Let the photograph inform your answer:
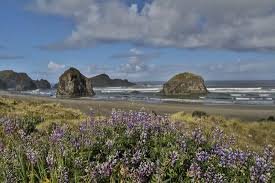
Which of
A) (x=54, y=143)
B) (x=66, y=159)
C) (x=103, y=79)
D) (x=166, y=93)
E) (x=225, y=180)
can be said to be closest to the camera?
(x=225, y=180)

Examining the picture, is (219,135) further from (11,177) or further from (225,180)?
(11,177)

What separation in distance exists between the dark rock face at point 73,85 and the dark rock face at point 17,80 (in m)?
43.2

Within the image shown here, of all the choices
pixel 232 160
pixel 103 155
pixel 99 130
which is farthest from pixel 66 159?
pixel 232 160

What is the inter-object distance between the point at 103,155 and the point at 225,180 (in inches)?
69.4

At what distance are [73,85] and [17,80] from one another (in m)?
63.2

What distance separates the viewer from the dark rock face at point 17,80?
119375 millimetres

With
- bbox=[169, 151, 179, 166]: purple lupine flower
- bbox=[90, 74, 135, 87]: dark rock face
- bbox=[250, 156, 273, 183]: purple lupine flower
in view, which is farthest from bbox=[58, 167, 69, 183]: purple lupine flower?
bbox=[90, 74, 135, 87]: dark rock face

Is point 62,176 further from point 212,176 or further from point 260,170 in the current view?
point 260,170

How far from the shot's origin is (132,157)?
19.0 ft

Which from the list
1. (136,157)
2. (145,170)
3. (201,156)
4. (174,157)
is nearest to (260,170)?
(201,156)

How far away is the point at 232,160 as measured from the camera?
17.0ft

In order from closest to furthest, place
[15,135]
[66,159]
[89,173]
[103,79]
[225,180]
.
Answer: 1. [225,180]
2. [89,173]
3. [66,159]
4. [15,135]
5. [103,79]

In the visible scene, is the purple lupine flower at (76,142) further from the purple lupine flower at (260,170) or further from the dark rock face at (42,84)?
the dark rock face at (42,84)

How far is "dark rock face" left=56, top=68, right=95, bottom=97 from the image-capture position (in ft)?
232
